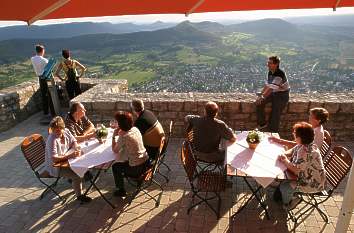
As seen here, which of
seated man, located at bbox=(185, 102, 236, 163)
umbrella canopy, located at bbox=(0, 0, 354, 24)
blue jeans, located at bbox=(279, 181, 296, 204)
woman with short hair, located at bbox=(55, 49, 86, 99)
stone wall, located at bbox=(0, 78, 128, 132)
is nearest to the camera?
umbrella canopy, located at bbox=(0, 0, 354, 24)

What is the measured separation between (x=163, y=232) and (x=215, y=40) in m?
75.2

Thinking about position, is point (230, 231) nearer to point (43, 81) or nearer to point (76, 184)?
point (76, 184)

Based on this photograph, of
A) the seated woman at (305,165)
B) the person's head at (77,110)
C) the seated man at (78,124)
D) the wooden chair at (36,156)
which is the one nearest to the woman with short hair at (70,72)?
the seated man at (78,124)

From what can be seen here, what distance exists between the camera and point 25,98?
29.7ft

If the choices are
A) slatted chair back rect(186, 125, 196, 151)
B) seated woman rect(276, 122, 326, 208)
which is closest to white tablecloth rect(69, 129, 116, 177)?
slatted chair back rect(186, 125, 196, 151)

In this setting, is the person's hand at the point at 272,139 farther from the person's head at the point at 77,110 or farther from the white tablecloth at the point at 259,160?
the person's head at the point at 77,110

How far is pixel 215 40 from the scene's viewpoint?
2977 inches

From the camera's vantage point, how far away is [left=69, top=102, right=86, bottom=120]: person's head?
5.21 metres

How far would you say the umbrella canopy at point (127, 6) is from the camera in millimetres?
1852

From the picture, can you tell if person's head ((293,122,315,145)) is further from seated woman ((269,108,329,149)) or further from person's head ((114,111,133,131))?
person's head ((114,111,133,131))

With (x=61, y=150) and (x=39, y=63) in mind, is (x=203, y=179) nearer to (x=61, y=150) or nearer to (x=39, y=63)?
(x=61, y=150)

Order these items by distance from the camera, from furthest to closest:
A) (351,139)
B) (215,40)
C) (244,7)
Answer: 1. (215,40)
2. (351,139)
3. (244,7)

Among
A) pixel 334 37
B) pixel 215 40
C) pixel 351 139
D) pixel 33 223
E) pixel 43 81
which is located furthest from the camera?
pixel 215 40

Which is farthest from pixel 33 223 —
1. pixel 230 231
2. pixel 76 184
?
pixel 230 231
